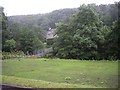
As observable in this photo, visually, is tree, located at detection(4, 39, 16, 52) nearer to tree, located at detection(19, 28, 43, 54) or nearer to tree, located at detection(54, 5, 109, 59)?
tree, located at detection(19, 28, 43, 54)

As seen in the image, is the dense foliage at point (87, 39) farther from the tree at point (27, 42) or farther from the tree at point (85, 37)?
the tree at point (27, 42)

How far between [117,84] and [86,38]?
785cm

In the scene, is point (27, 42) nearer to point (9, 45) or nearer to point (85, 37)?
point (9, 45)

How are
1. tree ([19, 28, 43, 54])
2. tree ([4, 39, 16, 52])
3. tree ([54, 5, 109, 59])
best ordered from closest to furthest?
tree ([54, 5, 109, 59]) < tree ([4, 39, 16, 52]) < tree ([19, 28, 43, 54])

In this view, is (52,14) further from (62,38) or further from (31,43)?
(62,38)

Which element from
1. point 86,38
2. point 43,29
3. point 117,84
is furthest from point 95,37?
point 43,29

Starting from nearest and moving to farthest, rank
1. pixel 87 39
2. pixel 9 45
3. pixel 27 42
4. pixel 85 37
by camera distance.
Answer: pixel 87 39
pixel 85 37
pixel 9 45
pixel 27 42

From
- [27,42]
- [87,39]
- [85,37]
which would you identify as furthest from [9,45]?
[87,39]

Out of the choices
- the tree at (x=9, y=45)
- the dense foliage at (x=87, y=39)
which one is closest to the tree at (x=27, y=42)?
the tree at (x=9, y=45)

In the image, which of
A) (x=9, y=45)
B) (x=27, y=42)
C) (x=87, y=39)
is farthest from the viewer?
(x=27, y=42)

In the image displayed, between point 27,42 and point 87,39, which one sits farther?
point 27,42

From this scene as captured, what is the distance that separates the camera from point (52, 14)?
56.7ft

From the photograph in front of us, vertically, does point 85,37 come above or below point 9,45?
above

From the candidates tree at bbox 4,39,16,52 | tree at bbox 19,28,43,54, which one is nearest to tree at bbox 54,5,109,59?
tree at bbox 4,39,16,52
